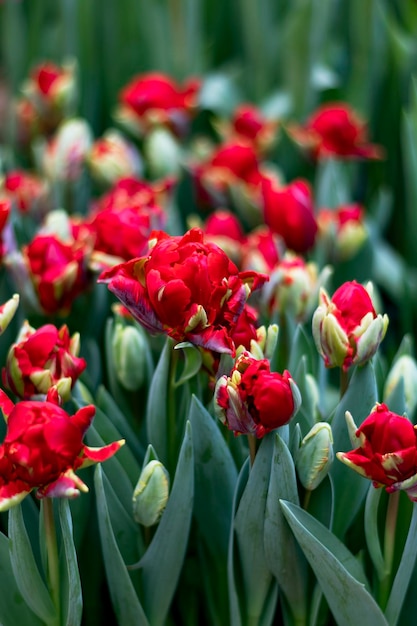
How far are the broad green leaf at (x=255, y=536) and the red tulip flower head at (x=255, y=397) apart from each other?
0.13 feet

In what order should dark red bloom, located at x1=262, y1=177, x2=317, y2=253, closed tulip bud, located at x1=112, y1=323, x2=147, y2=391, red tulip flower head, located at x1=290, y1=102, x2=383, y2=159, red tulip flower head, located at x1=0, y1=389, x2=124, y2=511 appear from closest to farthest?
red tulip flower head, located at x1=0, y1=389, x2=124, y2=511 < closed tulip bud, located at x1=112, y1=323, x2=147, y2=391 < dark red bloom, located at x1=262, y1=177, x2=317, y2=253 < red tulip flower head, located at x1=290, y1=102, x2=383, y2=159

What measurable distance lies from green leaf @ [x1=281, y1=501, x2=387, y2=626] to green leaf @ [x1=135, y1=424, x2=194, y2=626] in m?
0.08

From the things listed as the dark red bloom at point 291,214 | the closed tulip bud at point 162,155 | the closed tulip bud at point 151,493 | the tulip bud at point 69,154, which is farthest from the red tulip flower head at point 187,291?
the closed tulip bud at point 162,155

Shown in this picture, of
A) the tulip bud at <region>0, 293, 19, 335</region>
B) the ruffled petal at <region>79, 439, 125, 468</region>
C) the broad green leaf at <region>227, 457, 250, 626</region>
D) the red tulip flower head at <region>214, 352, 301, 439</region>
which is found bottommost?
the broad green leaf at <region>227, 457, 250, 626</region>

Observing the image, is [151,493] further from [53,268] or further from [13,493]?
[53,268]

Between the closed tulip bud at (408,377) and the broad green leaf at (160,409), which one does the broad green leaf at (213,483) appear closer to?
the broad green leaf at (160,409)

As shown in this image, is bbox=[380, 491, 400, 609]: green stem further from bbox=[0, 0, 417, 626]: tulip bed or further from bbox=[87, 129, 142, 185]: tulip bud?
bbox=[87, 129, 142, 185]: tulip bud

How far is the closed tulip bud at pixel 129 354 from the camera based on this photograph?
0.78m

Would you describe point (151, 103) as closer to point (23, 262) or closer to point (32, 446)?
point (23, 262)

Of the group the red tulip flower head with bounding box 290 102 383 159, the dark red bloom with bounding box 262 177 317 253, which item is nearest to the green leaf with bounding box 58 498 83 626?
the dark red bloom with bounding box 262 177 317 253

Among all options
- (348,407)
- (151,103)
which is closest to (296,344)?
(348,407)

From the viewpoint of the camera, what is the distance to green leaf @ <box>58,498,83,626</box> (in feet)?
2.03

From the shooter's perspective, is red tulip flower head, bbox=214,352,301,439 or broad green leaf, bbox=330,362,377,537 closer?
red tulip flower head, bbox=214,352,301,439

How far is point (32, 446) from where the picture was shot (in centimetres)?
57
